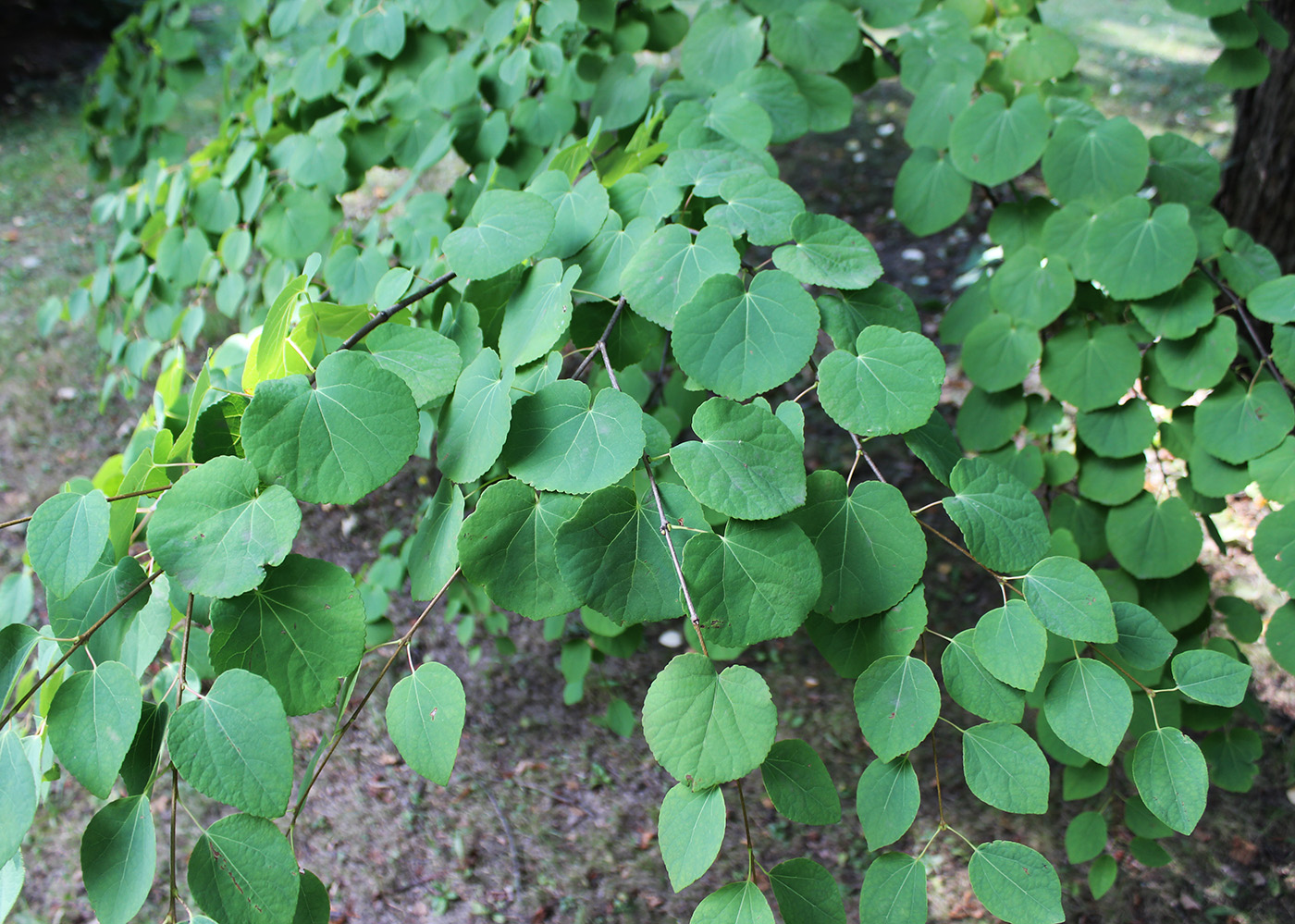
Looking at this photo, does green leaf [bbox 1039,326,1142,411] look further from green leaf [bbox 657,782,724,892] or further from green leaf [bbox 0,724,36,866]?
green leaf [bbox 0,724,36,866]

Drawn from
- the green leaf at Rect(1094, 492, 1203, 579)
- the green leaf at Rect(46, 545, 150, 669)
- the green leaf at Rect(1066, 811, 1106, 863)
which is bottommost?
the green leaf at Rect(1066, 811, 1106, 863)

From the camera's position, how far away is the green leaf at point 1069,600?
0.70 m

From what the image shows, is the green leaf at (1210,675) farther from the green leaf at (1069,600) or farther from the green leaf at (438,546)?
the green leaf at (438,546)

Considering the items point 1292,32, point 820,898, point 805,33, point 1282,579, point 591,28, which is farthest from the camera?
point 1292,32

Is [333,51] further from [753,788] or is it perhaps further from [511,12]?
[753,788]

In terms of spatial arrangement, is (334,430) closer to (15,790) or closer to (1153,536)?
(15,790)

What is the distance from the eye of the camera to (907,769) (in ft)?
2.46

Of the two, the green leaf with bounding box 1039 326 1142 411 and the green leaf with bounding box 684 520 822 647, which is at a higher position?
the green leaf with bounding box 684 520 822 647

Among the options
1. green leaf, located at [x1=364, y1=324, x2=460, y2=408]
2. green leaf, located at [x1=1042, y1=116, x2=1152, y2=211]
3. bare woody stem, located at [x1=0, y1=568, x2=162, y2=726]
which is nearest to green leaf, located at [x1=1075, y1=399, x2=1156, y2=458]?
green leaf, located at [x1=1042, y1=116, x2=1152, y2=211]

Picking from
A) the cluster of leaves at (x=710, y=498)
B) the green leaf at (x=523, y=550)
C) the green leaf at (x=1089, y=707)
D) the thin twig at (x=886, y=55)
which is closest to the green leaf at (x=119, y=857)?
the cluster of leaves at (x=710, y=498)

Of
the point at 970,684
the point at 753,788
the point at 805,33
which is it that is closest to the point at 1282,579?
the point at 970,684

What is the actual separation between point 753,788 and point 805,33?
163 cm

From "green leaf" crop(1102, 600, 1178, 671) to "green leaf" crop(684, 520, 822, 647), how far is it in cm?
35

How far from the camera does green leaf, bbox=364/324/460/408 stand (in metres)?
0.79
